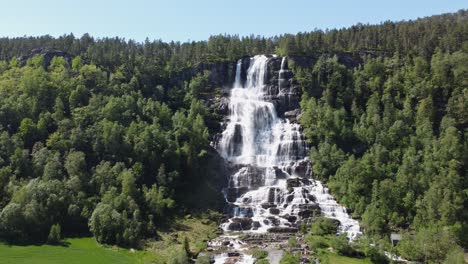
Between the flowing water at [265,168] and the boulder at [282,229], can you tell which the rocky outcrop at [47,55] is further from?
the boulder at [282,229]

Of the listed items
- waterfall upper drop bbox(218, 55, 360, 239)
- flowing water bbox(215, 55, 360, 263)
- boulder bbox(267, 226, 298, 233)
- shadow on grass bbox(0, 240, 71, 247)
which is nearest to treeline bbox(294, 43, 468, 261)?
flowing water bbox(215, 55, 360, 263)

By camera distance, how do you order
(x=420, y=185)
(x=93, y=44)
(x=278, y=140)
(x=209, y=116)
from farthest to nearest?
(x=93, y=44) → (x=209, y=116) → (x=278, y=140) → (x=420, y=185)

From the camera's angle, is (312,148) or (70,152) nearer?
(70,152)

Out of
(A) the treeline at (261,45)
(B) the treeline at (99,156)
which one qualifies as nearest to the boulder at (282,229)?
(B) the treeline at (99,156)

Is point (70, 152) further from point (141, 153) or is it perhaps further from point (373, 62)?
point (373, 62)

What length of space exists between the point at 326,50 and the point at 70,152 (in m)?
83.2

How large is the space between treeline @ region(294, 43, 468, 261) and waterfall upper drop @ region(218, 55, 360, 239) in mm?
3751

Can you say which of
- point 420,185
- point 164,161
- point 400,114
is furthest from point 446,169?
point 164,161

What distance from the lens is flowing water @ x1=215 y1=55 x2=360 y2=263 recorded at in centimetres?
8425

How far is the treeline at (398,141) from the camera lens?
250 feet

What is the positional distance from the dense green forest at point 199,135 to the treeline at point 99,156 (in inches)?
11.8

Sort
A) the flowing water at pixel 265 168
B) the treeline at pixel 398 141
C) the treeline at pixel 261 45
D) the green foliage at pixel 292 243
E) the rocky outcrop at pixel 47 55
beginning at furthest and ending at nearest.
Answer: the rocky outcrop at pixel 47 55 → the treeline at pixel 261 45 → the flowing water at pixel 265 168 → the treeline at pixel 398 141 → the green foliage at pixel 292 243

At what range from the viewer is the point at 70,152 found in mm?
94500

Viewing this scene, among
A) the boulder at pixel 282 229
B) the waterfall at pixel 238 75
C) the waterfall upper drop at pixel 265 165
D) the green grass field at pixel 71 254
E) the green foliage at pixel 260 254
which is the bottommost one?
the green grass field at pixel 71 254
